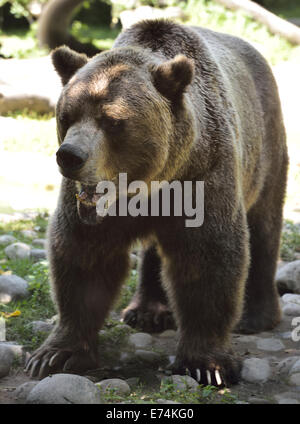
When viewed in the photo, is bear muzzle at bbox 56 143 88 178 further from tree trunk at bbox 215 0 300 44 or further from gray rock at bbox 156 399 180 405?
tree trunk at bbox 215 0 300 44

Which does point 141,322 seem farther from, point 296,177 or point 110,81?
point 296,177

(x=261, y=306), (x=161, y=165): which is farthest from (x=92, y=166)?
(x=261, y=306)

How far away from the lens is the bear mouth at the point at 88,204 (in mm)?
2959

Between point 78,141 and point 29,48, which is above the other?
point 29,48

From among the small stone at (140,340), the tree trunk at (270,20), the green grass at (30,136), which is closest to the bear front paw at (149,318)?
the small stone at (140,340)

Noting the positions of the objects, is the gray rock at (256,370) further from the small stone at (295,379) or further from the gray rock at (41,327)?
the gray rock at (41,327)

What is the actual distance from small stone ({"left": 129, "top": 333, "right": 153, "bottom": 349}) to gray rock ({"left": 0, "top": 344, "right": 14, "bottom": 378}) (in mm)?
857

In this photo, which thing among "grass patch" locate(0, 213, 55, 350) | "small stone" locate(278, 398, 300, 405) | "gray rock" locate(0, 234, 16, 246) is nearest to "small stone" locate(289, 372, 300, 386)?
"small stone" locate(278, 398, 300, 405)

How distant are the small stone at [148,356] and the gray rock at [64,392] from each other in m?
0.82

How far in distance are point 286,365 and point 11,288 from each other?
1932 mm

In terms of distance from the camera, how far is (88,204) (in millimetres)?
2984

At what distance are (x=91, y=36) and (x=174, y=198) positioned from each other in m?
16.4

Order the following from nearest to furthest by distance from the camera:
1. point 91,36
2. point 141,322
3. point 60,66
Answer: point 60,66, point 141,322, point 91,36

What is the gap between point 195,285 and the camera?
134 inches
